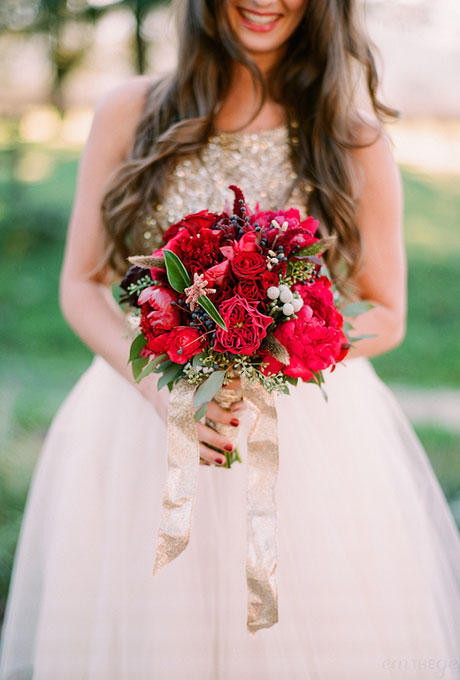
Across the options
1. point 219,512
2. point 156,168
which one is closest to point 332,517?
point 219,512

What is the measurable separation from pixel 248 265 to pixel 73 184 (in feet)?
27.6

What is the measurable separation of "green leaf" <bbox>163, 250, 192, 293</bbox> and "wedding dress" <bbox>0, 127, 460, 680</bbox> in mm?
732

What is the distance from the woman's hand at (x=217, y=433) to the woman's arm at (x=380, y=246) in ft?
1.86

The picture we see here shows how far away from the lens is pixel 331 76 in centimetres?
225

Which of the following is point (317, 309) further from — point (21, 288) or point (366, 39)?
point (21, 288)

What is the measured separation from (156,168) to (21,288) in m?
5.99

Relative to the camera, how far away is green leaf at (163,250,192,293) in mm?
1510

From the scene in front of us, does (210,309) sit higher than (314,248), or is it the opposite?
(314,248)

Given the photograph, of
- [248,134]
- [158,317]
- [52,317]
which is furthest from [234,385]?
[52,317]

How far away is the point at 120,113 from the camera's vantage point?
222 cm

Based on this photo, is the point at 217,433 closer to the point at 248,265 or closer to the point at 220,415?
the point at 220,415

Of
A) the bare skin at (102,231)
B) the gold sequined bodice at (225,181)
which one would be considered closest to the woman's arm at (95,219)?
the bare skin at (102,231)

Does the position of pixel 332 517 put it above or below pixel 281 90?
below

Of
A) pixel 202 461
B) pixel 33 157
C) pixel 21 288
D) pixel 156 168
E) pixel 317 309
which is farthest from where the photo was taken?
pixel 33 157
